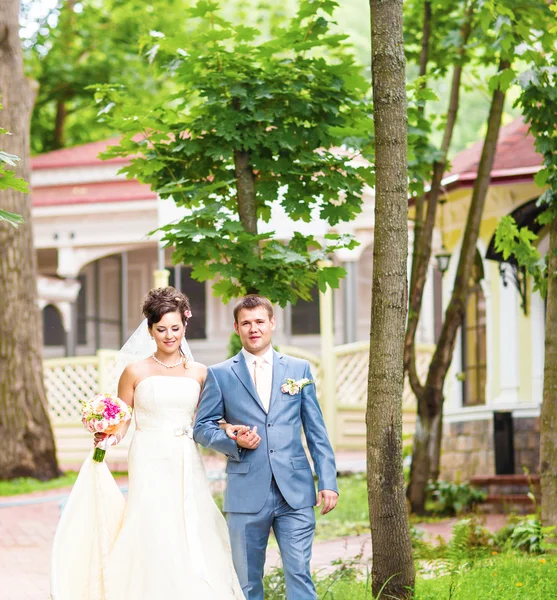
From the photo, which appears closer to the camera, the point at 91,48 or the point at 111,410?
the point at 111,410

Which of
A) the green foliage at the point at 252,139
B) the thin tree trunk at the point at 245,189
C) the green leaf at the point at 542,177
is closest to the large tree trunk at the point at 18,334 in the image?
the green foliage at the point at 252,139

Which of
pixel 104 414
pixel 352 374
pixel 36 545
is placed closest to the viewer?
pixel 104 414

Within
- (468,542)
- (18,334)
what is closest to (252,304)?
(468,542)

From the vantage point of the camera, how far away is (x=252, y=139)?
7086 millimetres

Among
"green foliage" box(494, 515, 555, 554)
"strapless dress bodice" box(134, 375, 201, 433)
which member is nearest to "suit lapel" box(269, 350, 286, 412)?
"strapless dress bodice" box(134, 375, 201, 433)

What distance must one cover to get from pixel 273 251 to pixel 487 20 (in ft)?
8.02

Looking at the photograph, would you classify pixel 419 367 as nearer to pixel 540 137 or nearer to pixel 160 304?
pixel 540 137

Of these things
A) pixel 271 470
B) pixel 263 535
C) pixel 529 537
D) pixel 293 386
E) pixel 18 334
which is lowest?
pixel 529 537

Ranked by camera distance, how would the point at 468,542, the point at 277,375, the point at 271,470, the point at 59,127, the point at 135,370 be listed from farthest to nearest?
the point at 59,127 < the point at 468,542 < the point at 135,370 < the point at 277,375 < the point at 271,470

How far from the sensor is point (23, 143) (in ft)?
48.0

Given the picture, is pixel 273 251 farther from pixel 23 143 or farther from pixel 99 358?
pixel 99 358

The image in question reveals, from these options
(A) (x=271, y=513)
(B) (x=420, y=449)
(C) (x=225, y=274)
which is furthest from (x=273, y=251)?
(B) (x=420, y=449)

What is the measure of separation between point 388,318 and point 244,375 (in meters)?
0.80

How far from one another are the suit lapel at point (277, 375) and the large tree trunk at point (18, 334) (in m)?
9.69
